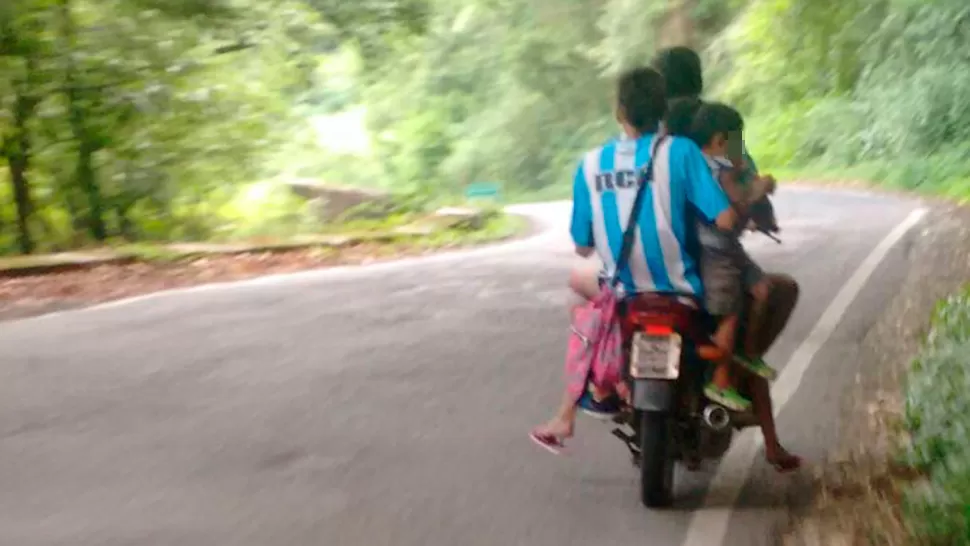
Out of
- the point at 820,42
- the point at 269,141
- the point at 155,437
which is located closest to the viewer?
the point at 155,437

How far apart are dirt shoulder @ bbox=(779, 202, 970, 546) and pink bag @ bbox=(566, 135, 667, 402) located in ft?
3.49

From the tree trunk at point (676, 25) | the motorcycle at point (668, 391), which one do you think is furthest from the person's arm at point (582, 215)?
the tree trunk at point (676, 25)

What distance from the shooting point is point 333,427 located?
23.2 feet

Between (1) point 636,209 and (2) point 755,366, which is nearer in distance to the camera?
(1) point 636,209

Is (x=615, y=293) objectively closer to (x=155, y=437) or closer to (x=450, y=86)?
(x=155, y=437)

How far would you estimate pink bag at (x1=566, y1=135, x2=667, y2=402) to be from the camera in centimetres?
555

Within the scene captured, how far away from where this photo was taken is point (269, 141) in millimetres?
20422

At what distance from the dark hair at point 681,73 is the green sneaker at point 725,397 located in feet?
6.25

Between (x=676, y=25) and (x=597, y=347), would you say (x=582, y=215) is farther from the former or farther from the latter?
(x=676, y=25)

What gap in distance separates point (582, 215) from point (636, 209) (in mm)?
388

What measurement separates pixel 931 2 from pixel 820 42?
25.7 ft

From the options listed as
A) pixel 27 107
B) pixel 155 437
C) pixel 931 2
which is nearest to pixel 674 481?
pixel 155 437

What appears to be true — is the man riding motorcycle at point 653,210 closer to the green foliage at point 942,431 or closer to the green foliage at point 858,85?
the green foliage at point 942,431

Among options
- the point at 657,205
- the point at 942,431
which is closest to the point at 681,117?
the point at 657,205
